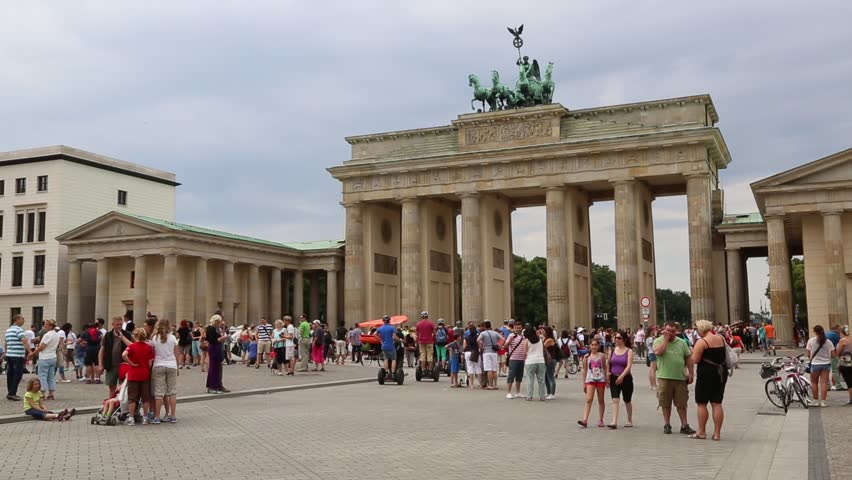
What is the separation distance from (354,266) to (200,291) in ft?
39.3

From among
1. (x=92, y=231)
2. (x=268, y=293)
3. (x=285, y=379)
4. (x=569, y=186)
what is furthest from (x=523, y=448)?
(x=268, y=293)

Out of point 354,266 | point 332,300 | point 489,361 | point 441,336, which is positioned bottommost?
point 489,361

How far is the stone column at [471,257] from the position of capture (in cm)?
6438

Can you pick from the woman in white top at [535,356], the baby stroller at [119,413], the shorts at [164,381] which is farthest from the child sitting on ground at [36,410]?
the woman in white top at [535,356]

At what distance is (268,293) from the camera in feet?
255

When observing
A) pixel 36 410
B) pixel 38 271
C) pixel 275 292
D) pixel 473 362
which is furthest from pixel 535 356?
pixel 38 271

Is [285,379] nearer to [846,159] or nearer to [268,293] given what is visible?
[846,159]

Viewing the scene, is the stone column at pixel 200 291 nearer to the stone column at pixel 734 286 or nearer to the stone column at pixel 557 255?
the stone column at pixel 557 255

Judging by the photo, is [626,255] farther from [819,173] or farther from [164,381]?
[164,381]

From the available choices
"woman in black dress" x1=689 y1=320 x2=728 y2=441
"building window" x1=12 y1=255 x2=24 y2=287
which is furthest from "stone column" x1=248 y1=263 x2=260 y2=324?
"woman in black dress" x1=689 y1=320 x2=728 y2=441

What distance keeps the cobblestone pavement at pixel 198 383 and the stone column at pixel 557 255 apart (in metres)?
25.4

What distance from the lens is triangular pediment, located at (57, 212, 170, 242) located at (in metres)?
64.4

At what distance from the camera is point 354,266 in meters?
69.1

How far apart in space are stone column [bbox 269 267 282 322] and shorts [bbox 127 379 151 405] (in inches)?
2270
